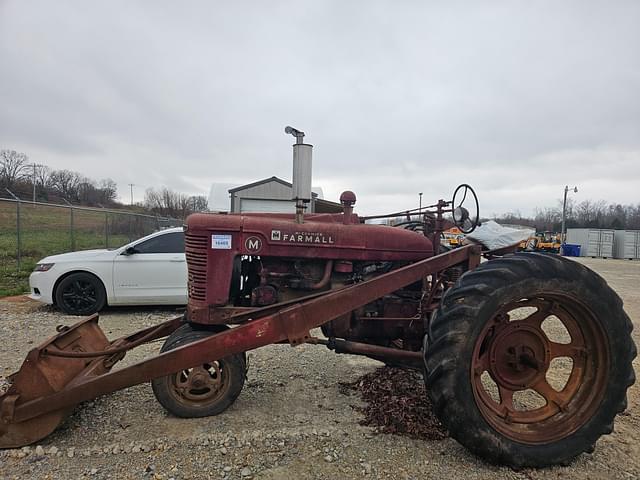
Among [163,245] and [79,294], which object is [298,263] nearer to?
[163,245]

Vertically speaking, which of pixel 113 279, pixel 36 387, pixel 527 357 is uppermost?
pixel 527 357

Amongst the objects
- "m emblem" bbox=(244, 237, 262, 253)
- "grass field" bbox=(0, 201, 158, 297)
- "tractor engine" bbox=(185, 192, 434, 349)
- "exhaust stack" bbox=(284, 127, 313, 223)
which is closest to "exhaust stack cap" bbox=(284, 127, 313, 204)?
"exhaust stack" bbox=(284, 127, 313, 223)

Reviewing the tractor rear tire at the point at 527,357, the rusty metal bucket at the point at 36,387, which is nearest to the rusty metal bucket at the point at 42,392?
the rusty metal bucket at the point at 36,387

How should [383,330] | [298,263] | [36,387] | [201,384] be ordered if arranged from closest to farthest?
[36,387] → [201,384] → [298,263] → [383,330]

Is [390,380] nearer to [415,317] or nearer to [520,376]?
[415,317]

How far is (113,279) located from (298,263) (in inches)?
176

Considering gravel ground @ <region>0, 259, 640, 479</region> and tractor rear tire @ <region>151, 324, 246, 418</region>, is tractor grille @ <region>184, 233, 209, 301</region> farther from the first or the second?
gravel ground @ <region>0, 259, 640, 479</region>

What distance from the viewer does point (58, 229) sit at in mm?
13297

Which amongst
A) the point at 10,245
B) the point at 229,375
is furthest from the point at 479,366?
the point at 10,245

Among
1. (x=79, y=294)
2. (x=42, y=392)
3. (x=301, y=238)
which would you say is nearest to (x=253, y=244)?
(x=301, y=238)

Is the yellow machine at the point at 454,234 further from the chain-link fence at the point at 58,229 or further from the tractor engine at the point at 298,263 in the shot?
the chain-link fence at the point at 58,229

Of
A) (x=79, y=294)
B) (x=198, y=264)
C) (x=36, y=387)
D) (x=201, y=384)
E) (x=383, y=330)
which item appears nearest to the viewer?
(x=36, y=387)

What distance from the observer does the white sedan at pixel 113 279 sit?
21.1ft

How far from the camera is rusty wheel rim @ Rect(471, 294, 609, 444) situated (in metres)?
2.50
